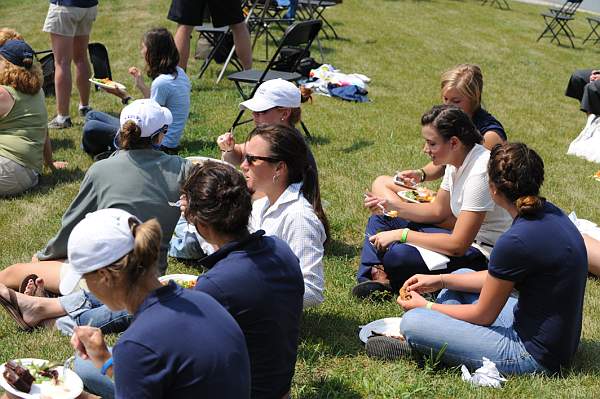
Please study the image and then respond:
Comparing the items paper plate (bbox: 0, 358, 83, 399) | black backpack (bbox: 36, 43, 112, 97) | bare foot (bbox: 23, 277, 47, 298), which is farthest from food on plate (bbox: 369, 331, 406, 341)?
black backpack (bbox: 36, 43, 112, 97)

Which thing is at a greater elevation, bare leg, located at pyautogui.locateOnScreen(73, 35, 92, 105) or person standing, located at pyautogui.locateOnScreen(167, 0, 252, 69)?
person standing, located at pyautogui.locateOnScreen(167, 0, 252, 69)

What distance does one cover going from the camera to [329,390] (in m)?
3.55

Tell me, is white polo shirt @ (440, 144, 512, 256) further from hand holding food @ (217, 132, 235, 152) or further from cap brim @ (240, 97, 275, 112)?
hand holding food @ (217, 132, 235, 152)

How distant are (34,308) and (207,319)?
2040 mm

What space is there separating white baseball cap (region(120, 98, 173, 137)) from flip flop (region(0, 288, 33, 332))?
3.57 ft

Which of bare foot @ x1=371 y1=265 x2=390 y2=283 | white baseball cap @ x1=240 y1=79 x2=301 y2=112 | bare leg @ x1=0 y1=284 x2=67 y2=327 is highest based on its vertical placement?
white baseball cap @ x1=240 y1=79 x2=301 y2=112

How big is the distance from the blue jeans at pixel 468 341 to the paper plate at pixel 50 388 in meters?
1.59

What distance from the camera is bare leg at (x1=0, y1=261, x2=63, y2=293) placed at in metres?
4.20

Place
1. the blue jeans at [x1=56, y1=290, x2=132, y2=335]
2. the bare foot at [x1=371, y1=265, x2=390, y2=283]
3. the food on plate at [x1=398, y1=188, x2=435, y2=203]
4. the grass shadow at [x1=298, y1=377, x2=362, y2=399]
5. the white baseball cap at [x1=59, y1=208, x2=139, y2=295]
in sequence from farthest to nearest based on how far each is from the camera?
the food on plate at [x1=398, y1=188, x2=435, y2=203], the bare foot at [x1=371, y1=265, x2=390, y2=283], the blue jeans at [x1=56, y1=290, x2=132, y2=335], the grass shadow at [x1=298, y1=377, x2=362, y2=399], the white baseball cap at [x1=59, y1=208, x2=139, y2=295]

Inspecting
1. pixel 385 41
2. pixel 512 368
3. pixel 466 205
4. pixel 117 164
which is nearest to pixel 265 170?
pixel 117 164

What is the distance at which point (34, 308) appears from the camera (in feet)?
12.9

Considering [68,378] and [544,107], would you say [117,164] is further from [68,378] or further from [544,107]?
[544,107]

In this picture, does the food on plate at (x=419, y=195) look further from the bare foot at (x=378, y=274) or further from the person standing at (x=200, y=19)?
the person standing at (x=200, y=19)

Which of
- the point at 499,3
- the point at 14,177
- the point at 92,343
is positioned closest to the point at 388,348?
the point at 92,343
